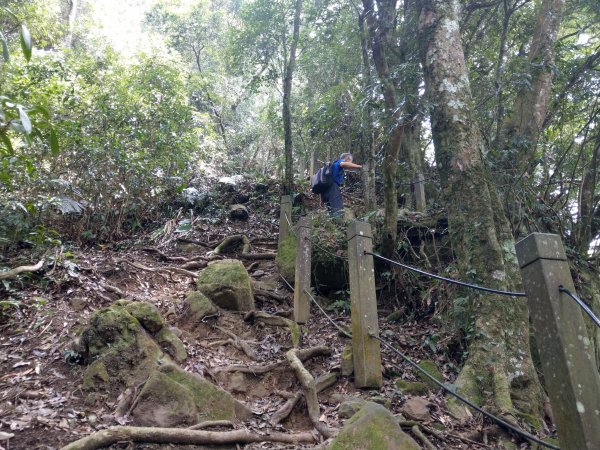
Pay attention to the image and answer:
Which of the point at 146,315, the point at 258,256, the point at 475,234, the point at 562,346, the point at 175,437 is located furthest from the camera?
the point at 258,256

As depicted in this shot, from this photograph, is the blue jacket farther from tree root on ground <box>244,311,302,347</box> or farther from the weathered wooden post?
the weathered wooden post

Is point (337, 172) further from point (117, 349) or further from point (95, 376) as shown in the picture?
point (95, 376)

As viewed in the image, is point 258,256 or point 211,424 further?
point 258,256

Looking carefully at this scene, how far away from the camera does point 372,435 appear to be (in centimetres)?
303

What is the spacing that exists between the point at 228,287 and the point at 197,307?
543mm

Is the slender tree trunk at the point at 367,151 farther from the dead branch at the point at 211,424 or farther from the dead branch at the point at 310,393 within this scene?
the dead branch at the point at 211,424

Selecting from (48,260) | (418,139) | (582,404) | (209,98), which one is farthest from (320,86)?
(582,404)

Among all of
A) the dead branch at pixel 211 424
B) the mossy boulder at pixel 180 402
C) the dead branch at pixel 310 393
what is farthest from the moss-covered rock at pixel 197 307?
the dead branch at pixel 211 424

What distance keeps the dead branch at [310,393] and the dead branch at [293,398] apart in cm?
12

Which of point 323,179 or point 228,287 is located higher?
point 323,179

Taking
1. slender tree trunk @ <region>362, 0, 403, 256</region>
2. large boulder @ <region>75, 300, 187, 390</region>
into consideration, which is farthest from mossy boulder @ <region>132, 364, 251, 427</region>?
slender tree trunk @ <region>362, 0, 403, 256</region>

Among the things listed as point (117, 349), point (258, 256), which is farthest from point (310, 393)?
point (258, 256)

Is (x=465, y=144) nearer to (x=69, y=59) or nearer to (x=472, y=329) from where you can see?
(x=472, y=329)

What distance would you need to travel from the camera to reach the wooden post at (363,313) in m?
4.34
